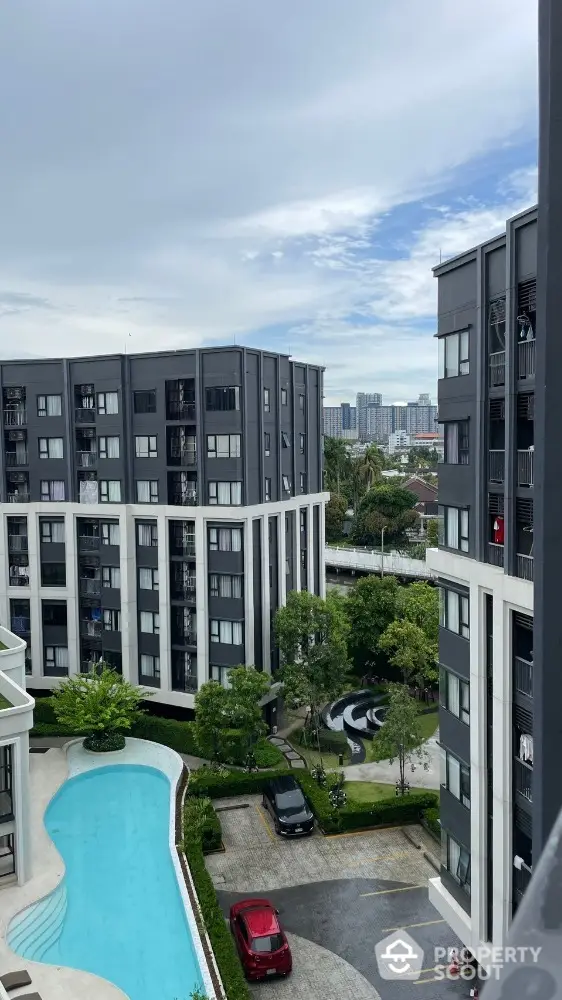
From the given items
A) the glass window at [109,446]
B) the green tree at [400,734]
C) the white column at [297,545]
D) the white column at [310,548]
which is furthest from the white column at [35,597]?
the green tree at [400,734]

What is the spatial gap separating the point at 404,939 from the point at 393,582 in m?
23.7

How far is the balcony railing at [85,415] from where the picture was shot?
3572 centimetres

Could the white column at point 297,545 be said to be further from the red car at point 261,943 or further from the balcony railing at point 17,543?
the red car at point 261,943

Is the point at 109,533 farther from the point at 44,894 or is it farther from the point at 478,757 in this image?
the point at 478,757

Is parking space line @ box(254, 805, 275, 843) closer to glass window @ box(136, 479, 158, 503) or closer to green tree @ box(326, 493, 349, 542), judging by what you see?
glass window @ box(136, 479, 158, 503)

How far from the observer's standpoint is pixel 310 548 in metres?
38.9

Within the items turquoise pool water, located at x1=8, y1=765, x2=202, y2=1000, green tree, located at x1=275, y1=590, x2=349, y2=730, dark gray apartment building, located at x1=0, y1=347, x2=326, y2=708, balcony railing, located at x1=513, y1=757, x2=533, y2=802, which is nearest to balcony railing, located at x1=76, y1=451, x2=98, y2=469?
dark gray apartment building, located at x1=0, y1=347, x2=326, y2=708

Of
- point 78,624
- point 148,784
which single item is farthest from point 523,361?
point 78,624

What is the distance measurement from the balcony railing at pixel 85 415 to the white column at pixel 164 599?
6.04m

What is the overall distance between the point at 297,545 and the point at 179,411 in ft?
29.6

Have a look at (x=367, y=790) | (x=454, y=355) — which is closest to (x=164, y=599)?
(x=367, y=790)

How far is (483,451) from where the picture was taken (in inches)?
612

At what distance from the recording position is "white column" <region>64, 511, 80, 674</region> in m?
36.5

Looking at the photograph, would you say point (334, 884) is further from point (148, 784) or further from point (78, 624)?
point (78, 624)
